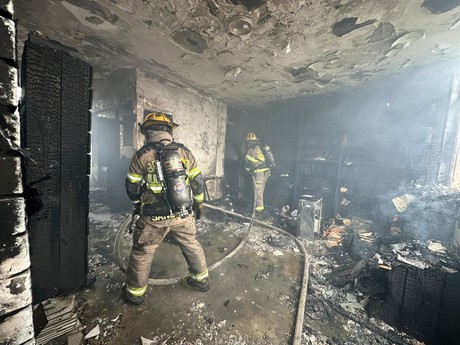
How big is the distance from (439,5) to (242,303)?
13.9ft

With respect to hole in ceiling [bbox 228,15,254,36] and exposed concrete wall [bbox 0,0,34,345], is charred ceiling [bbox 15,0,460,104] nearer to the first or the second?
hole in ceiling [bbox 228,15,254,36]

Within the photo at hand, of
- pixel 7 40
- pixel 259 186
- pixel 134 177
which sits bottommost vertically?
pixel 259 186

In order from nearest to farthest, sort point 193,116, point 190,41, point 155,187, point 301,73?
point 155,187 → point 190,41 → point 301,73 → point 193,116

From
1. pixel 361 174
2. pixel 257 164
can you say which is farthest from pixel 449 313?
pixel 257 164

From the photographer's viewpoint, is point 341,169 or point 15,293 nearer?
point 15,293

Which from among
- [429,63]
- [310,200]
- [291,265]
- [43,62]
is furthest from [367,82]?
[43,62]

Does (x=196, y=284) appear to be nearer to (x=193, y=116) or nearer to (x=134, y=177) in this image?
(x=134, y=177)

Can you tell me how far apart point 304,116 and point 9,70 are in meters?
7.31

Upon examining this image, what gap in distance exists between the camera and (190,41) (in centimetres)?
309

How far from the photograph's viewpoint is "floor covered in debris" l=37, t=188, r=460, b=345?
217cm

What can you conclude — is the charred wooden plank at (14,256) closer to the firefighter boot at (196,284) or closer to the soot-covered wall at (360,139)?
the firefighter boot at (196,284)

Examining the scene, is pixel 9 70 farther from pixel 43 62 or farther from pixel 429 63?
pixel 429 63

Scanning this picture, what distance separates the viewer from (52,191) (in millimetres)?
1753

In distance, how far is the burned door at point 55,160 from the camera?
5.11 ft
